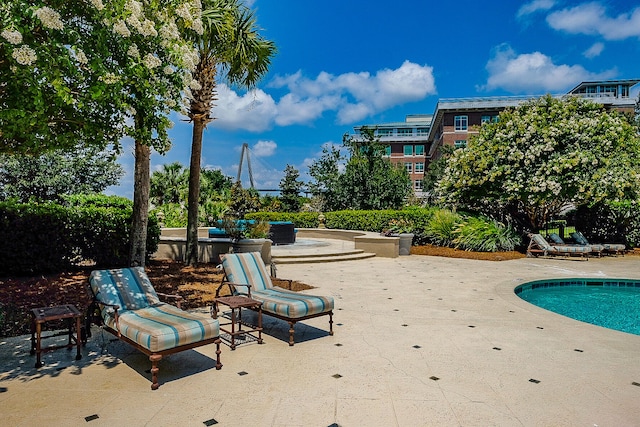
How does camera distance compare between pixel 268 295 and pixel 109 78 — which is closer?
pixel 109 78

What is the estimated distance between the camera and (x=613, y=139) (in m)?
16.4

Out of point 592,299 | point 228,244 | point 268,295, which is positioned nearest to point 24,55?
point 268,295

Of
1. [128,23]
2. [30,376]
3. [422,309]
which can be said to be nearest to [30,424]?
[30,376]

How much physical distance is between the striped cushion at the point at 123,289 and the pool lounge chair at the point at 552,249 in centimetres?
1485

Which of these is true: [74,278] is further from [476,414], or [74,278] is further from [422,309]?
[476,414]

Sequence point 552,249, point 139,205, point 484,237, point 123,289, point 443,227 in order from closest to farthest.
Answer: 1. point 123,289
2. point 139,205
3. point 552,249
4. point 484,237
5. point 443,227

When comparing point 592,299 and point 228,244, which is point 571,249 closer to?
point 592,299

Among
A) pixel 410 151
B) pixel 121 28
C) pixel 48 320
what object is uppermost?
pixel 410 151

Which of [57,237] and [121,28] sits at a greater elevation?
[121,28]

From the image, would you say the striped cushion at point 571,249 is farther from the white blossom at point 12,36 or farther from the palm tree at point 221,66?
the white blossom at point 12,36

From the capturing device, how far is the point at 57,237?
9.68 meters

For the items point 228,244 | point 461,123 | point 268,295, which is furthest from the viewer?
point 461,123

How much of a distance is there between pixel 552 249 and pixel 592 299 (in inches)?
258

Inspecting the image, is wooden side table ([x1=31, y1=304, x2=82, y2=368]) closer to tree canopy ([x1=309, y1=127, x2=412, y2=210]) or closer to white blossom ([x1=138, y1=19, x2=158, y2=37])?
white blossom ([x1=138, y1=19, x2=158, y2=37])
